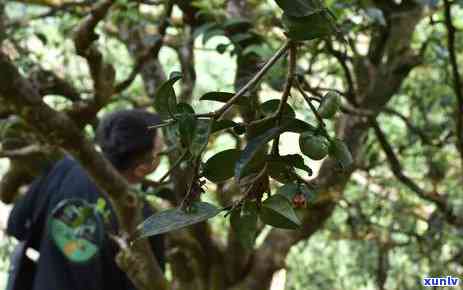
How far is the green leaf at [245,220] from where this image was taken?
47 centimetres

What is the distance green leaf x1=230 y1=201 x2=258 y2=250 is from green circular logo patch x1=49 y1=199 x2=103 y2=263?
2.82 feet

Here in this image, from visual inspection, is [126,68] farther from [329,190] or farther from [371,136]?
[329,190]

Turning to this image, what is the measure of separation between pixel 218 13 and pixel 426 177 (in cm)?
96

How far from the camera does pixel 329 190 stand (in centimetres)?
178

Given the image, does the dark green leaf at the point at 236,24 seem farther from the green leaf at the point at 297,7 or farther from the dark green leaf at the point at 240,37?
the green leaf at the point at 297,7

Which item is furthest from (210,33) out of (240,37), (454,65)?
(454,65)

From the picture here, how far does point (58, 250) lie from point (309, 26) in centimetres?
118

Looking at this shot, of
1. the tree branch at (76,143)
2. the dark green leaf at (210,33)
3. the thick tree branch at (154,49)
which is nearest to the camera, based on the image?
the tree branch at (76,143)

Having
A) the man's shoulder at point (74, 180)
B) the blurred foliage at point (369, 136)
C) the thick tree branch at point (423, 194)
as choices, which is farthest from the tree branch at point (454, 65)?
the man's shoulder at point (74, 180)

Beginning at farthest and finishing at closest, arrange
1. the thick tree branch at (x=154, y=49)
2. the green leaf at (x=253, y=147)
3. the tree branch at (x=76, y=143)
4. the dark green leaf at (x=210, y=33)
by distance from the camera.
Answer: the thick tree branch at (x=154, y=49)
the dark green leaf at (x=210, y=33)
the tree branch at (x=76, y=143)
the green leaf at (x=253, y=147)

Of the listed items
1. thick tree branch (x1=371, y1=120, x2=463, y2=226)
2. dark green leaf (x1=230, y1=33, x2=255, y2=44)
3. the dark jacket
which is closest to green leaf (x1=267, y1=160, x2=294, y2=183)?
A: dark green leaf (x1=230, y1=33, x2=255, y2=44)

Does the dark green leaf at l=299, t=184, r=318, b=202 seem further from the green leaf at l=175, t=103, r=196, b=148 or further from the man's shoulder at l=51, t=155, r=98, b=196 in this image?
the man's shoulder at l=51, t=155, r=98, b=196

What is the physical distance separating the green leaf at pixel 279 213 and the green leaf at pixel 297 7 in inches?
4.4

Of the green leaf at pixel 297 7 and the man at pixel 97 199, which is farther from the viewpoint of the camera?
the man at pixel 97 199
